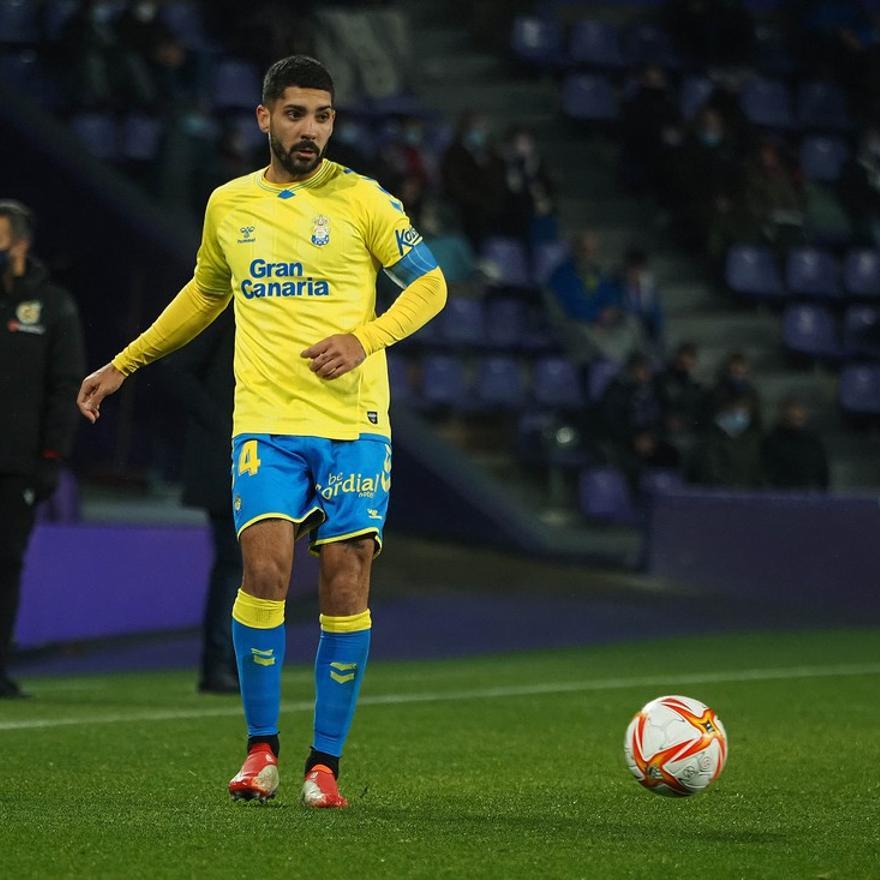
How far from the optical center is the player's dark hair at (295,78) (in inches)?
228

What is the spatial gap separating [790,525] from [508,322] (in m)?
3.79

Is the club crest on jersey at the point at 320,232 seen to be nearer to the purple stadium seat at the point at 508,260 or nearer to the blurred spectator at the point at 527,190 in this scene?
the purple stadium seat at the point at 508,260

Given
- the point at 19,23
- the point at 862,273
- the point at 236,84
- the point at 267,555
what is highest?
the point at 19,23

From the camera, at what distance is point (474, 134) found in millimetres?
19797

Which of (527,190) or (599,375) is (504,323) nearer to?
(599,375)

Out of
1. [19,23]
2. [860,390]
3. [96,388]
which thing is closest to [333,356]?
[96,388]

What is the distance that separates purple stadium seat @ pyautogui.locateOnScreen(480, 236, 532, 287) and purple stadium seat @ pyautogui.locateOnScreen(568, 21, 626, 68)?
3.97 m

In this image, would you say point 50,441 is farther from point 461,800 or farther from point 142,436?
point 142,436

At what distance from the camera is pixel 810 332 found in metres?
20.9

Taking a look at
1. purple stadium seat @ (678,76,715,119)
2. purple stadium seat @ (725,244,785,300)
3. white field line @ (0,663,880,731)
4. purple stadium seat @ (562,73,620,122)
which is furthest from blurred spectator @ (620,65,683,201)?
white field line @ (0,663,880,731)

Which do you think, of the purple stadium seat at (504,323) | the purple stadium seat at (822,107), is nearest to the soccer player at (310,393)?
the purple stadium seat at (504,323)

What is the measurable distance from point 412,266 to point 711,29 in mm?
18271

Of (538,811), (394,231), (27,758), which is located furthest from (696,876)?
(27,758)

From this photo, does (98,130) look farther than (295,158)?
Yes
